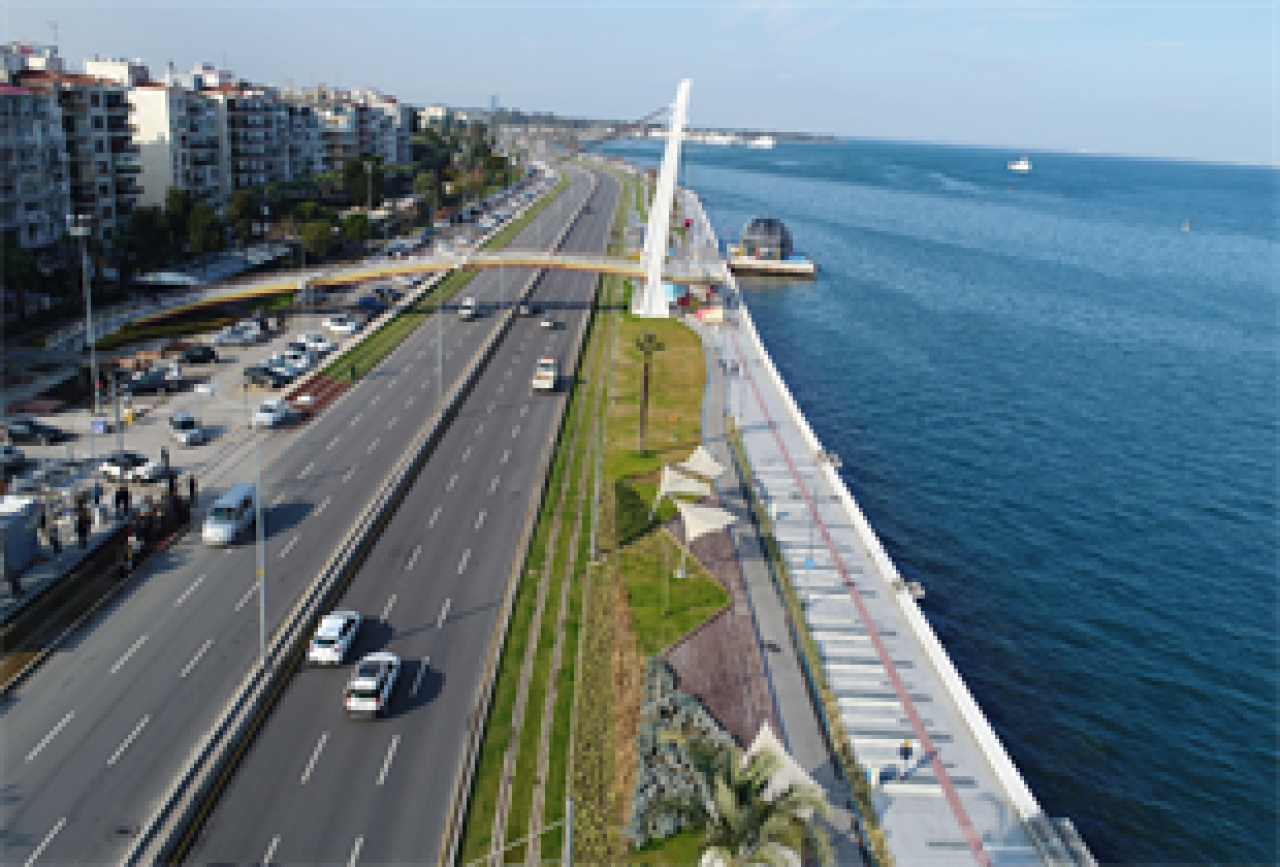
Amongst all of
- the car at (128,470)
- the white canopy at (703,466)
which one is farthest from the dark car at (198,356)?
the white canopy at (703,466)

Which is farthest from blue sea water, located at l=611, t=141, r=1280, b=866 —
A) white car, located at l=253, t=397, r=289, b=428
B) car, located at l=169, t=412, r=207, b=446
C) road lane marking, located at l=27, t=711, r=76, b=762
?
car, located at l=169, t=412, r=207, b=446

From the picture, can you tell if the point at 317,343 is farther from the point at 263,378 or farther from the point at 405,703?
the point at 405,703

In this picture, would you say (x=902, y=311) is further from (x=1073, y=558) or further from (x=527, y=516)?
(x=527, y=516)

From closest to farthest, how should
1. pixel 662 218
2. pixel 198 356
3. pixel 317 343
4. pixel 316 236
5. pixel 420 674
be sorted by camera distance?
pixel 420 674 → pixel 198 356 → pixel 317 343 → pixel 662 218 → pixel 316 236

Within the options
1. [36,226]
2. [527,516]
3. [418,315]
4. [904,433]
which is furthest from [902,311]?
[36,226]

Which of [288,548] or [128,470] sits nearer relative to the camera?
[288,548]

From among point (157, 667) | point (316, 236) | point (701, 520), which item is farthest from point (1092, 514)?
point (316, 236)
